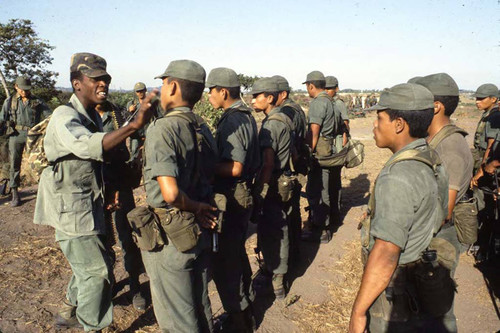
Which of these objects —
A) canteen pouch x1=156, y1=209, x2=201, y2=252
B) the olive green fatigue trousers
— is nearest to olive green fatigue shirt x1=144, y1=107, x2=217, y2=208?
canteen pouch x1=156, y1=209, x2=201, y2=252

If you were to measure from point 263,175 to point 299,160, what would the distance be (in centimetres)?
127

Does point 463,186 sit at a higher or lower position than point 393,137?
lower

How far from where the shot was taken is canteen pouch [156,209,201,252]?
2.52m

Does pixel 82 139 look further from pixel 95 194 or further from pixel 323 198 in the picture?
pixel 323 198

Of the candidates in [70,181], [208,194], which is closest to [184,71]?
[208,194]

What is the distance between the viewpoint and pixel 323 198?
5969 mm

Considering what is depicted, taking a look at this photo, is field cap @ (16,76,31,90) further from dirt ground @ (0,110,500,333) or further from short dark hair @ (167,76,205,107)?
short dark hair @ (167,76,205,107)

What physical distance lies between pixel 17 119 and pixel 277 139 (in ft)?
19.6

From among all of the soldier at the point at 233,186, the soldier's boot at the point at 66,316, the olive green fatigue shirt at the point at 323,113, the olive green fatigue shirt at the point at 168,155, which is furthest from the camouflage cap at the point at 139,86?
the olive green fatigue shirt at the point at 168,155

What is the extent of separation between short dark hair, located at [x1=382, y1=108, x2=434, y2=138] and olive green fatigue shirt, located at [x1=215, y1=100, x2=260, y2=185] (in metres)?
1.50

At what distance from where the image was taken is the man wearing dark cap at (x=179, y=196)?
95.0 inches

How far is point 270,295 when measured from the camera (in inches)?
174

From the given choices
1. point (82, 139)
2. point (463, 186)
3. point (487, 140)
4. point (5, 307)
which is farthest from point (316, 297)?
point (487, 140)

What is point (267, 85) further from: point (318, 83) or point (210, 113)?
point (210, 113)
